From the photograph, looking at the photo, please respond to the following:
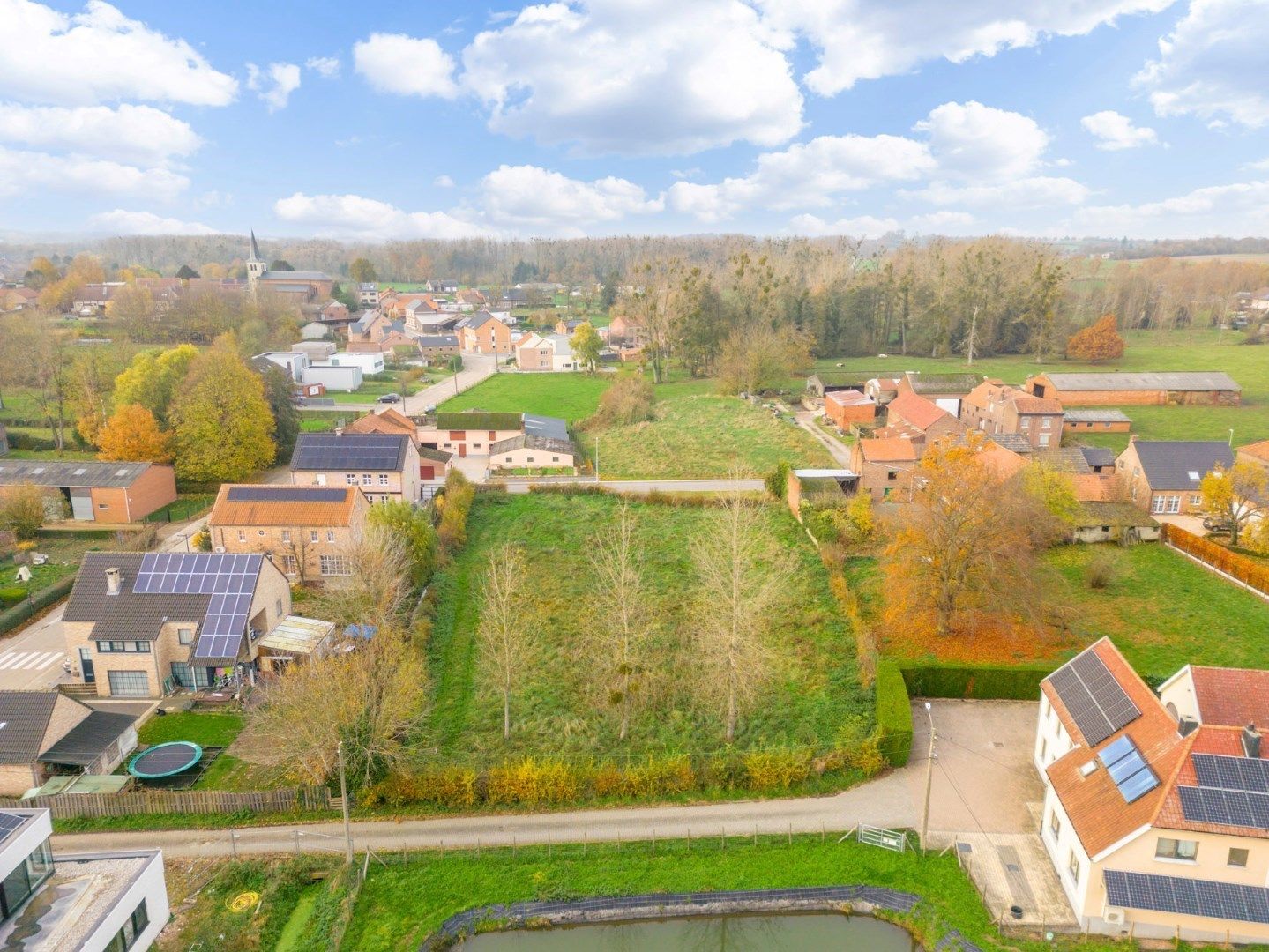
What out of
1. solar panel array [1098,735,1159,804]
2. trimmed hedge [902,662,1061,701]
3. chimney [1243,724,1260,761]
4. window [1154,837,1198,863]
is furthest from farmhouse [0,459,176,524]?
chimney [1243,724,1260,761]

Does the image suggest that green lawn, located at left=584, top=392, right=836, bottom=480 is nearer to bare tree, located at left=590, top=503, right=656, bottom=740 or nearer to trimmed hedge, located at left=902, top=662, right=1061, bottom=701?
bare tree, located at left=590, top=503, right=656, bottom=740

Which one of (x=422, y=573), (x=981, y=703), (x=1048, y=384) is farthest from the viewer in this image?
(x=1048, y=384)

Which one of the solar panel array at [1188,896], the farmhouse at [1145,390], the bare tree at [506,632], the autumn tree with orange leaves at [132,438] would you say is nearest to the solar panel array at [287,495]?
the bare tree at [506,632]

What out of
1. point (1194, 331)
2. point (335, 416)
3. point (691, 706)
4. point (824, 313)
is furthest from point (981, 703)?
point (1194, 331)

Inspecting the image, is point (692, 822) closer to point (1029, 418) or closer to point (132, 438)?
point (132, 438)

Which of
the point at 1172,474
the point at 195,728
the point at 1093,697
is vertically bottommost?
the point at 195,728

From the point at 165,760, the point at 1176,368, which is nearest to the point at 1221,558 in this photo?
the point at 165,760

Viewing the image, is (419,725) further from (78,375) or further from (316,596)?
(78,375)
